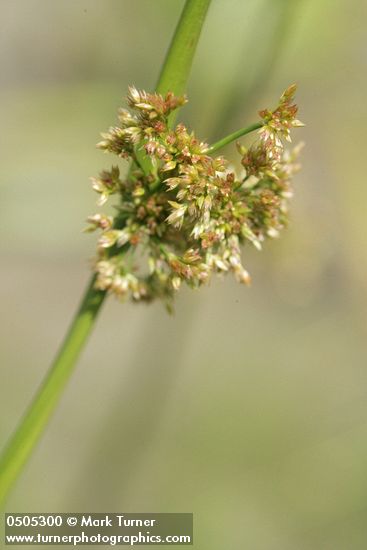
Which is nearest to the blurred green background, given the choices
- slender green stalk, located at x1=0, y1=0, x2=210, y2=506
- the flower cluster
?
the flower cluster

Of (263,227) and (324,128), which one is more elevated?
Answer: (324,128)

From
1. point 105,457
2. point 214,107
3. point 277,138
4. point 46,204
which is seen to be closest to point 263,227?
point 277,138

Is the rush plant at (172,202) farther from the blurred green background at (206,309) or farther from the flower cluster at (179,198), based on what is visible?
the blurred green background at (206,309)

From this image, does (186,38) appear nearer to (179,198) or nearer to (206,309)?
(179,198)

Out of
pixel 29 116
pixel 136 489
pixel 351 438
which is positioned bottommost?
pixel 136 489

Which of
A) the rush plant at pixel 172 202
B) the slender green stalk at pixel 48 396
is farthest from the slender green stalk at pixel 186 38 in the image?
the slender green stalk at pixel 48 396

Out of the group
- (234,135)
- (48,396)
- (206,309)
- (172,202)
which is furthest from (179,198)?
(206,309)

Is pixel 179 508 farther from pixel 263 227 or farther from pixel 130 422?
pixel 263 227
